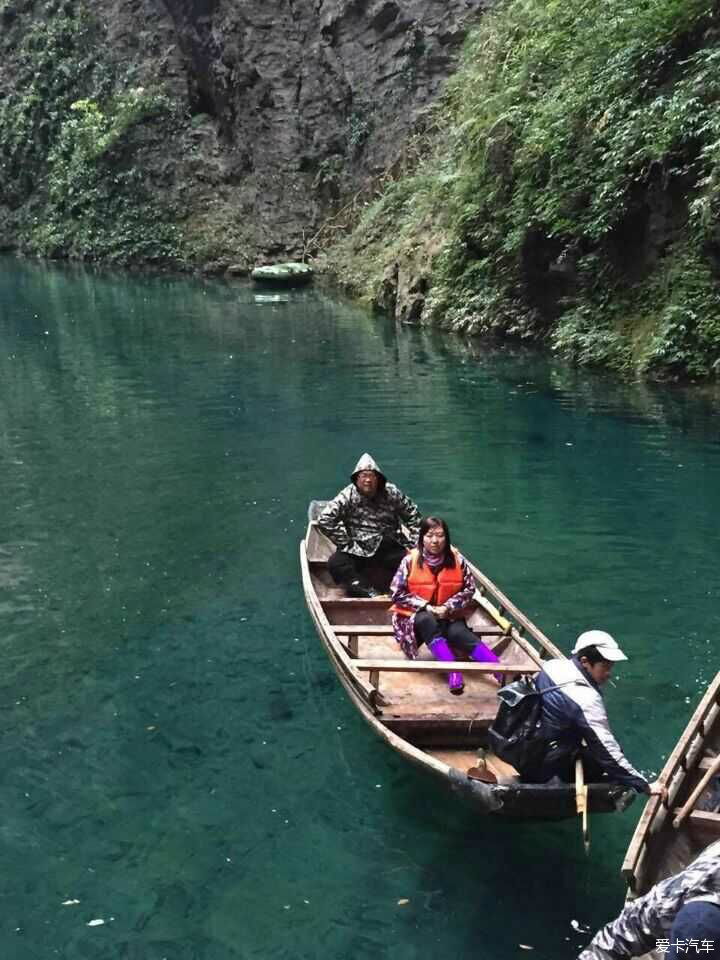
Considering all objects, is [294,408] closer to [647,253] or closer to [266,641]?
[647,253]

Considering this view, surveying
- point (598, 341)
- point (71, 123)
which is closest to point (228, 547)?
point (598, 341)

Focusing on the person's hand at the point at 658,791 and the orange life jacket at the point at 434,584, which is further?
the orange life jacket at the point at 434,584

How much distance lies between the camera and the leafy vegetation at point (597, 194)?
17.2 metres

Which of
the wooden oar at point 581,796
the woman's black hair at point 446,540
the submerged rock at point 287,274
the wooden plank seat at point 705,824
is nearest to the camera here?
the wooden plank seat at point 705,824

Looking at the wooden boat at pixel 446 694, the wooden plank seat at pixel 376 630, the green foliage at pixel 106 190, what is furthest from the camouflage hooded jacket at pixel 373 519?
the green foliage at pixel 106 190

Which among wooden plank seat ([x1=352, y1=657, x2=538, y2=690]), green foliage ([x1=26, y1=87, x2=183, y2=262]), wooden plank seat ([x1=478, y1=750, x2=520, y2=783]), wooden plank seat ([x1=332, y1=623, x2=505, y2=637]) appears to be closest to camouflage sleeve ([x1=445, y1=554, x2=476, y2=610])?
wooden plank seat ([x1=332, y1=623, x2=505, y2=637])

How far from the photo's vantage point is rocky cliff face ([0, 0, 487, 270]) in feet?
131

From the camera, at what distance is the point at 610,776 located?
16.8 ft

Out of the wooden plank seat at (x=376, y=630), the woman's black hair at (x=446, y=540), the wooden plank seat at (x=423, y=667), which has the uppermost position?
the woman's black hair at (x=446, y=540)

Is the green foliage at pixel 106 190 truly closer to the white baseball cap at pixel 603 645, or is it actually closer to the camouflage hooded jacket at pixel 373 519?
the camouflage hooded jacket at pixel 373 519

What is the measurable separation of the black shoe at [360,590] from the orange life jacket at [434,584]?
3.75ft

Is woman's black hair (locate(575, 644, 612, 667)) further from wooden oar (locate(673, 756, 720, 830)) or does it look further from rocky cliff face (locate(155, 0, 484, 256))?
rocky cliff face (locate(155, 0, 484, 256))

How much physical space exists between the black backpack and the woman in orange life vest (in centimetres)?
163

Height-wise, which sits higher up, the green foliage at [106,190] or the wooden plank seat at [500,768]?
the green foliage at [106,190]
